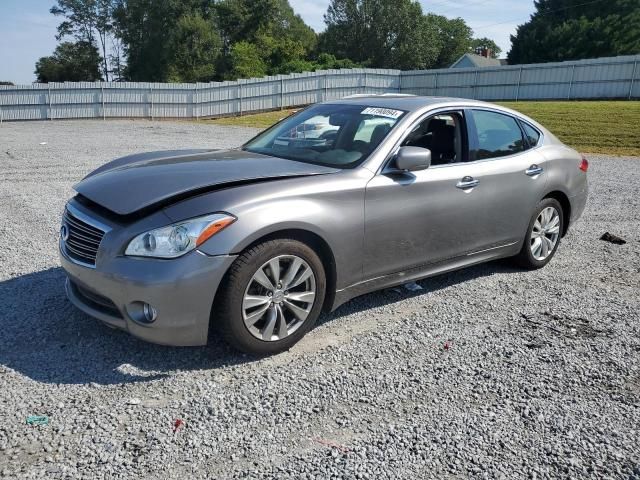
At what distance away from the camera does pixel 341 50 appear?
7156cm

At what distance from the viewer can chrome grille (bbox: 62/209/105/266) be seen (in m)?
3.49

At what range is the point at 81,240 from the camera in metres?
3.61

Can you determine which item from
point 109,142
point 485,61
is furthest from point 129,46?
point 109,142

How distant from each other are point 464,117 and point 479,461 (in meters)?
3.08

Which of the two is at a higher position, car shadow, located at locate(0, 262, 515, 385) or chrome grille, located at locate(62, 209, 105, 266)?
chrome grille, located at locate(62, 209, 105, 266)

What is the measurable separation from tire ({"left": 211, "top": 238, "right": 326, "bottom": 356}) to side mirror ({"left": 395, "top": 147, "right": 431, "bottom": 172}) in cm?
97

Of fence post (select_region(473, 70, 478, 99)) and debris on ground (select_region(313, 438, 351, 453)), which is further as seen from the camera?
fence post (select_region(473, 70, 478, 99))

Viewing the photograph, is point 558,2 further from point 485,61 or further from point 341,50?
point 341,50

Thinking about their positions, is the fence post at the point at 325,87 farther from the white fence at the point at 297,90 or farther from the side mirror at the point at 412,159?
the side mirror at the point at 412,159

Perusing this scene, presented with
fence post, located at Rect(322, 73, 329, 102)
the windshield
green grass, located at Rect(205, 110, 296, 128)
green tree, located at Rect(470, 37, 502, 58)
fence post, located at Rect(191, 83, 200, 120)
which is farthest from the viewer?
green tree, located at Rect(470, 37, 502, 58)

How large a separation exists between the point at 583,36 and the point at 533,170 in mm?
→ 51640

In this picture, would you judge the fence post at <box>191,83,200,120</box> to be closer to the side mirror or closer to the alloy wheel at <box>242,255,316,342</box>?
the side mirror

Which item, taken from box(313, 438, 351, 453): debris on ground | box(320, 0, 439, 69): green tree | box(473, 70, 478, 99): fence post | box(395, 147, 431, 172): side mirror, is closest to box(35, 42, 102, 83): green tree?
box(320, 0, 439, 69): green tree

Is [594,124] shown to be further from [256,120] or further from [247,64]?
[247,64]
